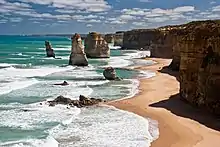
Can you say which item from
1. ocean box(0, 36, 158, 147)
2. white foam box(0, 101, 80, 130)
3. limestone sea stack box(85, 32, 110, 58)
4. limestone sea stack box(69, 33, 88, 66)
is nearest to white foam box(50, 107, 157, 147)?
ocean box(0, 36, 158, 147)

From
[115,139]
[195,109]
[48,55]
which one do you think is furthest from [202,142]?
[48,55]

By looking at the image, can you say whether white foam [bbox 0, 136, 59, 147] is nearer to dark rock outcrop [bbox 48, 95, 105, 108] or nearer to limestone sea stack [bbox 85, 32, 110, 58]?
dark rock outcrop [bbox 48, 95, 105, 108]

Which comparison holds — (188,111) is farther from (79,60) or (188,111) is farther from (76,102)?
(79,60)

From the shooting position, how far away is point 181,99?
27188 millimetres

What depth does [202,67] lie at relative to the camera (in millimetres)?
23406

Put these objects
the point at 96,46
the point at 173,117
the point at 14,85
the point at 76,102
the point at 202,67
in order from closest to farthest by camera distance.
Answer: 1. the point at 173,117
2. the point at 202,67
3. the point at 76,102
4. the point at 14,85
5. the point at 96,46

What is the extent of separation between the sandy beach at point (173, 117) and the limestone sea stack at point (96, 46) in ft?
127

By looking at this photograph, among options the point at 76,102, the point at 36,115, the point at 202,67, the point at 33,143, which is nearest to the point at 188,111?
the point at 202,67

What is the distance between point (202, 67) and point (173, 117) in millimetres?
3888

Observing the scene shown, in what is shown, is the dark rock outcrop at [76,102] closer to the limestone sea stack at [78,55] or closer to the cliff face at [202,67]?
the cliff face at [202,67]

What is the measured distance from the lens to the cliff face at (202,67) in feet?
71.6

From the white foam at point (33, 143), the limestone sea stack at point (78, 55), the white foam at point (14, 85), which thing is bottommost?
the white foam at point (14, 85)

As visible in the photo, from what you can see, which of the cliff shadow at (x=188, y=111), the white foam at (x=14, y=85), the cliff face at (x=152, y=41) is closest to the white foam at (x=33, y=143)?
the cliff shadow at (x=188, y=111)

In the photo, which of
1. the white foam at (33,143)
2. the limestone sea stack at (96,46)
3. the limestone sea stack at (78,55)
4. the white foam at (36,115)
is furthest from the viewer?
the limestone sea stack at (96,46)
